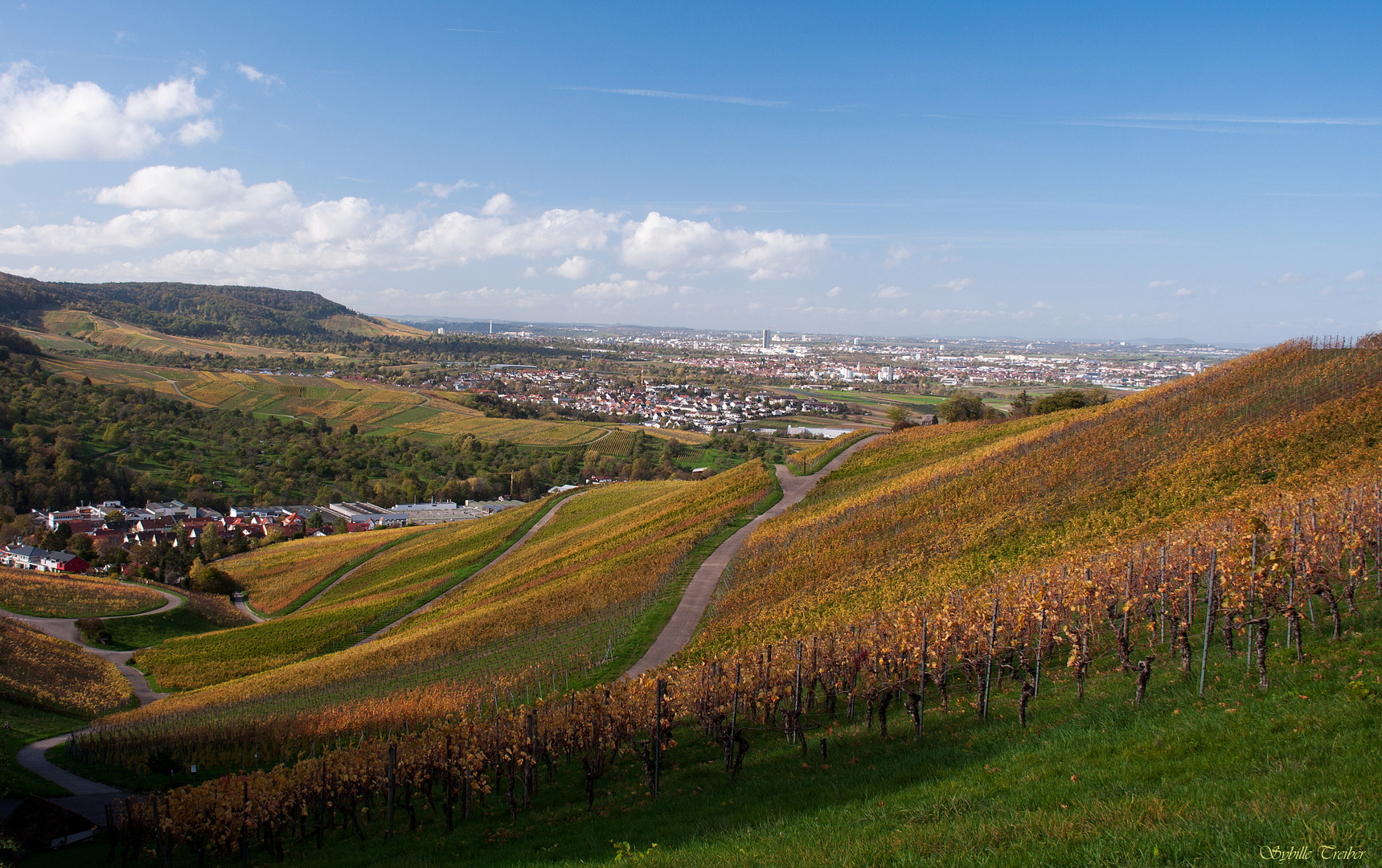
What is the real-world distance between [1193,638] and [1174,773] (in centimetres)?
737

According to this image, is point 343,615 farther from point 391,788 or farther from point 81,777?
point 391,788

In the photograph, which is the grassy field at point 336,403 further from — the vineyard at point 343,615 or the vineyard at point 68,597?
the vineyard at point 68,597

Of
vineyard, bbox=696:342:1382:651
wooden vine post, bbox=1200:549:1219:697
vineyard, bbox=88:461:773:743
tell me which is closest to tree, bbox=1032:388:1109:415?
vineyard, bbox=696:342:1382:651

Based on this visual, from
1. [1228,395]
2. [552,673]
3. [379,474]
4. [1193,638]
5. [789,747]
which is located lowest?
[379,474]

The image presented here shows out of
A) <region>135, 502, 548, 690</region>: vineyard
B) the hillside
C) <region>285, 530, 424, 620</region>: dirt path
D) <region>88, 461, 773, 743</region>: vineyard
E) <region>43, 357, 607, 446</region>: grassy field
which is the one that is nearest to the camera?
the hillside

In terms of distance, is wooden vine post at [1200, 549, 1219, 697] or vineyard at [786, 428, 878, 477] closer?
wooden vine post at [1200, 549, 1219, 697]

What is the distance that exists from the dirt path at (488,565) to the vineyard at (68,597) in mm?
20006

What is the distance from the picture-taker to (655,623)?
27922mm

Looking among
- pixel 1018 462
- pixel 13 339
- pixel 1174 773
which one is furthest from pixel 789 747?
pixel 13 339

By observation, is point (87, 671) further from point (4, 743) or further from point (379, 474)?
point (379, 474)

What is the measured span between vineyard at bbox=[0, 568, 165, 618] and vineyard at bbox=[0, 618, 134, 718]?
8.47m

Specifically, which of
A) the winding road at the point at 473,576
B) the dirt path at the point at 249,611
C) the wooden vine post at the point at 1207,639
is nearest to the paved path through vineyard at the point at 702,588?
the winding road at the point at 473,576

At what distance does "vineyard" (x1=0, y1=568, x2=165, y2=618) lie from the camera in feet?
155

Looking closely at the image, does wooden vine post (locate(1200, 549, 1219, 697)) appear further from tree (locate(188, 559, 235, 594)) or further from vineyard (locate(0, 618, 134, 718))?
tree (locate(188, 559, 235, 594))
